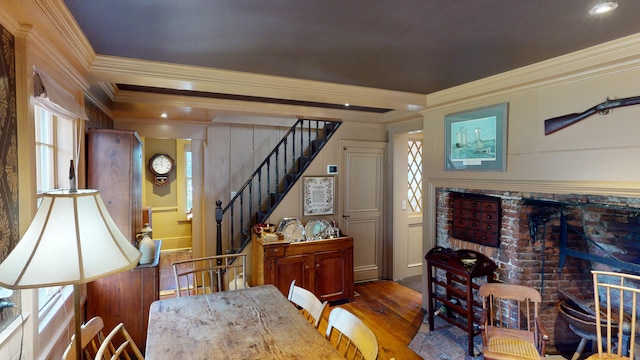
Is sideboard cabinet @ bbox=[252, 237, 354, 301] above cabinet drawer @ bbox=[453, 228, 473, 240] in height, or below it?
below

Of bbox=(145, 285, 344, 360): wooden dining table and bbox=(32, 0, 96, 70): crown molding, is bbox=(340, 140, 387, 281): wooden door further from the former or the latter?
bbox=(32, 0, 96, 70): crown molding

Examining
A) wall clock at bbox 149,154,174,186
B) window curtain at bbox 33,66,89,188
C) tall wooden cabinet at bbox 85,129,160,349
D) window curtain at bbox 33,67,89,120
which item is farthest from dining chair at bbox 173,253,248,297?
wall clock at bbox 149,154,174,186

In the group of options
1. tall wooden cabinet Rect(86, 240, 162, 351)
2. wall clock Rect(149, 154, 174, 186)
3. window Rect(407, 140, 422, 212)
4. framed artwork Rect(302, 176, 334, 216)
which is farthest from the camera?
wall clock Rect(149, 154, 174, 186)

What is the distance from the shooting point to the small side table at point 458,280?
2.73 meters

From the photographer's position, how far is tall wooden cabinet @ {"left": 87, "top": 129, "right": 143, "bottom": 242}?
2.46 meters

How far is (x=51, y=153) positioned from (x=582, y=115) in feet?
11.5

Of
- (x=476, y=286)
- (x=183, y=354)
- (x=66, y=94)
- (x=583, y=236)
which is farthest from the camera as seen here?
(x=476, y=286)

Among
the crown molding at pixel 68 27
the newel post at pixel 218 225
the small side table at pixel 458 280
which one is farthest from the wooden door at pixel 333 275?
the crown molding at pixel 68 27

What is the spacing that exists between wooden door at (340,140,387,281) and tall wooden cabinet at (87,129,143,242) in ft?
8.70


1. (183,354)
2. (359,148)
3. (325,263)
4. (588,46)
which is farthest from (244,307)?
(359,148)

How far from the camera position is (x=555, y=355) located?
2.68m

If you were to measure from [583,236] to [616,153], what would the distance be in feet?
3.10

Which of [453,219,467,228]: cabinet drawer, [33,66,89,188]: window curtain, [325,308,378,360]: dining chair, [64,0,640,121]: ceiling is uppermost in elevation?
[64,0,640,121]: ceiling

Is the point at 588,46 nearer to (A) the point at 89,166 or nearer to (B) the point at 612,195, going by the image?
(B) the point at 612,195
